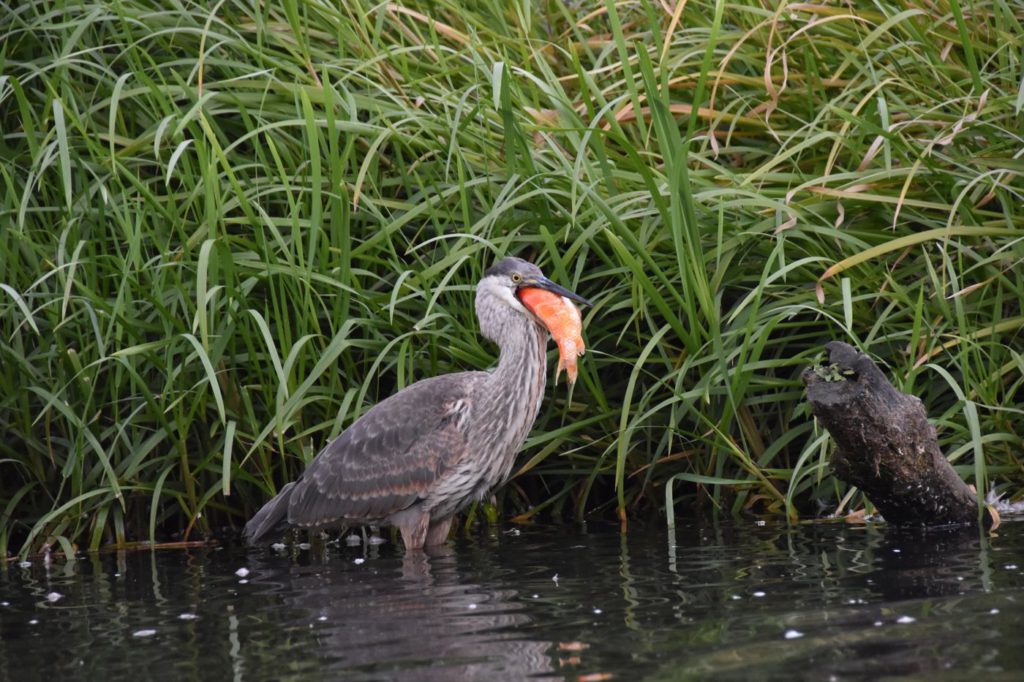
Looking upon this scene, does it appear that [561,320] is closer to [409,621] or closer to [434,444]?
[434,444]

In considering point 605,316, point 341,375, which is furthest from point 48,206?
point 605,316

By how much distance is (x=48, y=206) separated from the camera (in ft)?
22.6

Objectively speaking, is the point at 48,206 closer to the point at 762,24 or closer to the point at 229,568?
the point at 229,568

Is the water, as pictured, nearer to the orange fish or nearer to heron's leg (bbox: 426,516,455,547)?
heron's leg (bbox: 426,516,455,547)

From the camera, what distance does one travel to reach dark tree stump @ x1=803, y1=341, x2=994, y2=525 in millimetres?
4859

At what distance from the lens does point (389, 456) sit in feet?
19.7

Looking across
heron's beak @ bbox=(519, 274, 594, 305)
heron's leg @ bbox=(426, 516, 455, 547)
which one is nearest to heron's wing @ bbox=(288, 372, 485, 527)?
heron's leg @ bbox=(426, 516, 455, 547)

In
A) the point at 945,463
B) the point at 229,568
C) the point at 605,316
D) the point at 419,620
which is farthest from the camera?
the point at 605,316

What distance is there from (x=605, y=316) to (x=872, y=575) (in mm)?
2247

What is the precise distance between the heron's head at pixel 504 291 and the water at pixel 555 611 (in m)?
0.92

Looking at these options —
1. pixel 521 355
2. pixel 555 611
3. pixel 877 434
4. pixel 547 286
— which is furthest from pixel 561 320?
pixel 555 611

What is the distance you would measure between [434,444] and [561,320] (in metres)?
0.75

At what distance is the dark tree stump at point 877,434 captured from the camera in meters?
4.86

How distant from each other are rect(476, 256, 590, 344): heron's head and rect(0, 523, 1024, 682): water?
92cm
